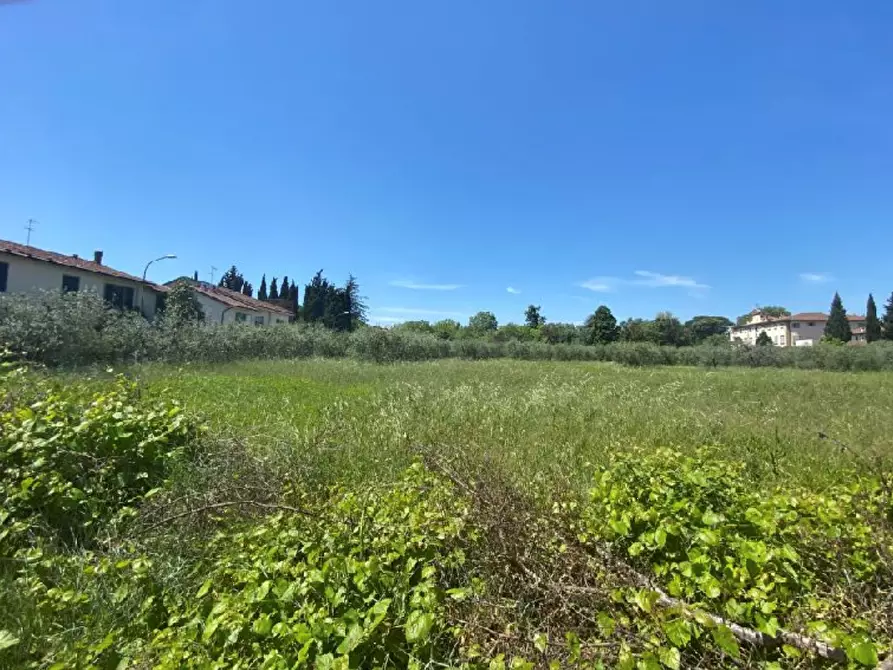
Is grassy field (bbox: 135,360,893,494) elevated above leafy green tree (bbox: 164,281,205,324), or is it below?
below

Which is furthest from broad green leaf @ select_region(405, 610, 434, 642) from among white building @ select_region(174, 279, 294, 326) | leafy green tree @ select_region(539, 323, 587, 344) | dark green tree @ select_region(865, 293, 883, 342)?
dark green tree @ select_region(865, 293, 883, 342)

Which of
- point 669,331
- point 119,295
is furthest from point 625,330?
point 119,295

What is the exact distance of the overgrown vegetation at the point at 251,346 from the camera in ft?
45.2

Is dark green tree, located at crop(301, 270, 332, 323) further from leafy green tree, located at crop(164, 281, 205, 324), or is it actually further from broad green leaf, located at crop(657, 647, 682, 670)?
broad green leaf, located at crop(657, 647, 682, 670)

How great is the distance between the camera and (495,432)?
534 cm

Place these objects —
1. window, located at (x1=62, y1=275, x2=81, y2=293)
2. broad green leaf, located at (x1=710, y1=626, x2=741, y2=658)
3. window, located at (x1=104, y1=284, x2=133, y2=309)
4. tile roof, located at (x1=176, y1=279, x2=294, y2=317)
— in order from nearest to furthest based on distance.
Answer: broad green leaf, located at (x1=710, y1=626, x2=741, y2=658) < window, located at (x1=62, y1=275, x2=81, y2=293) < window, located at (x1=104, y1=284, x2=133, y2=309) < tile roof, located at (x1=176, y1=279, x2=294, y2=317)

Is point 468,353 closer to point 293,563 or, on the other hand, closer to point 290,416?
point 290,416

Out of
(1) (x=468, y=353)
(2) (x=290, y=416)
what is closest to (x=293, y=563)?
(2) (x=290, y=416)

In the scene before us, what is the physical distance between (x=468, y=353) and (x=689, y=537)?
2780cm

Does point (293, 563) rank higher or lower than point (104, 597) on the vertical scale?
higher

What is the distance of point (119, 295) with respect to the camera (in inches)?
952

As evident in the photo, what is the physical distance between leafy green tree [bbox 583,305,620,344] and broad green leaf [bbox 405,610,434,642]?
52127 mm

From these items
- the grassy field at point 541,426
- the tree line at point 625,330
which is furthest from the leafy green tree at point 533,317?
the grassy field at point 541,426

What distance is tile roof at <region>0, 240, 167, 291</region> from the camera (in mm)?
18981
